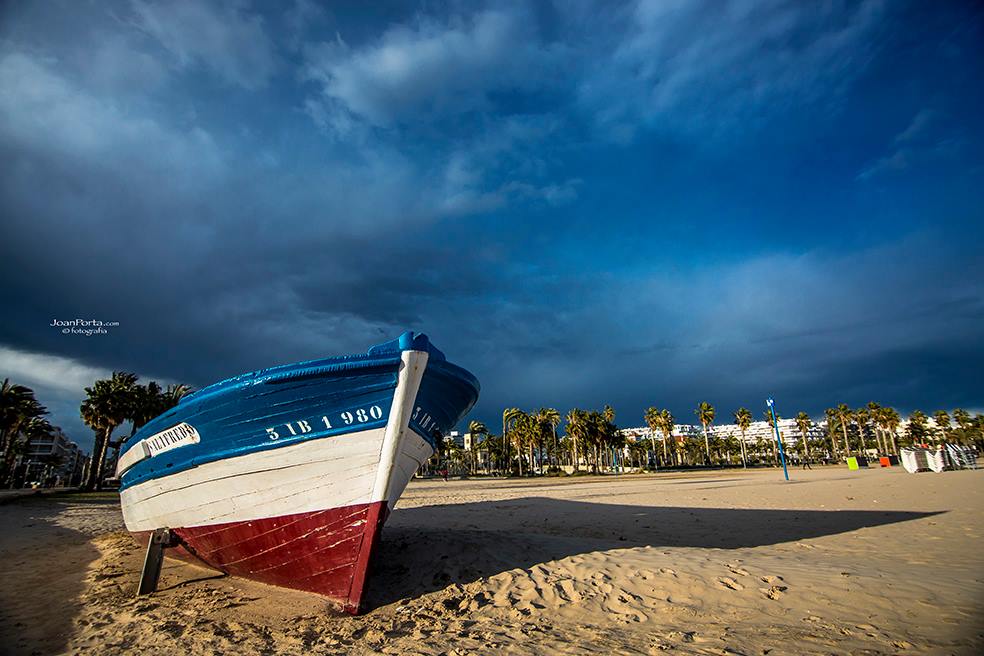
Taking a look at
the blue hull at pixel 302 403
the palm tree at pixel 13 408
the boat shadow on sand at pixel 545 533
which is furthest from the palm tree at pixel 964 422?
the palm tree at pixel 13 408

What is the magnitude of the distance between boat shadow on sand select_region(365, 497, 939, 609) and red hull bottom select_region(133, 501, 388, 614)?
0.36 meters

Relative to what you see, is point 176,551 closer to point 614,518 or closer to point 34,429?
point 614,518

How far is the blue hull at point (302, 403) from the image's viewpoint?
20.8ft

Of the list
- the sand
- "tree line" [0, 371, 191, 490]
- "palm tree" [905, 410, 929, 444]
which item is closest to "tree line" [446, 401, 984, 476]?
"palm tree" [905, 410, 929, 444]

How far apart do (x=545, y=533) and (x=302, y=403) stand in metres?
8.05

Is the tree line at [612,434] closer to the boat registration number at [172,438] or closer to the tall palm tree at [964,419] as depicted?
the tall palm tree at [964,419]

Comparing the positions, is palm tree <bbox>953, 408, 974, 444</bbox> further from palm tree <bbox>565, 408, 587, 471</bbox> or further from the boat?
the boat

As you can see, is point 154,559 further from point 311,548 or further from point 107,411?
point 107,411

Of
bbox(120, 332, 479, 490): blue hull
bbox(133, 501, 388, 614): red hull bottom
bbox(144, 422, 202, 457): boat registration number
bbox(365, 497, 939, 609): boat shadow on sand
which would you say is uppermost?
bbox(120, 332, 479, 490): blue hull

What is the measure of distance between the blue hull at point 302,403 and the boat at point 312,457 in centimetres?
2

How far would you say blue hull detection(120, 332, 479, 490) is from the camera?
6340mm

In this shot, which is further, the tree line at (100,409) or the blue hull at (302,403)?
the tree line at (100,409)

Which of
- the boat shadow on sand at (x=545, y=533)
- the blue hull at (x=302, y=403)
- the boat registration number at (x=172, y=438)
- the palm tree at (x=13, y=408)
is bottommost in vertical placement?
the boat shadow on sand at (x=545, y=533)

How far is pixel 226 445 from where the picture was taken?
6.85 meters
